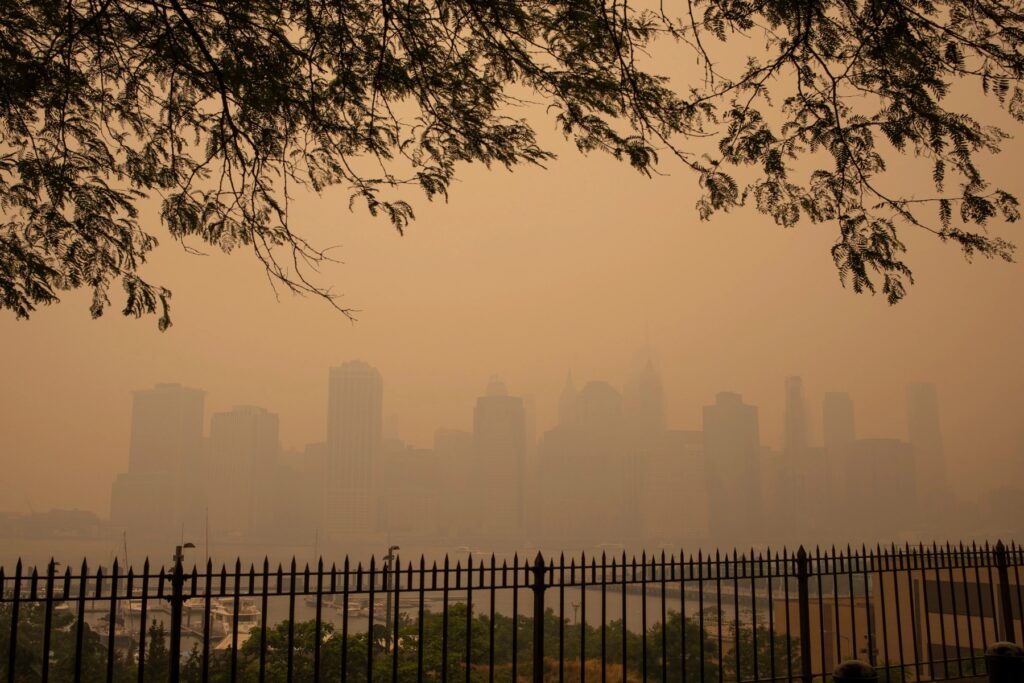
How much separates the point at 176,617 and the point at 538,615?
3701 mm

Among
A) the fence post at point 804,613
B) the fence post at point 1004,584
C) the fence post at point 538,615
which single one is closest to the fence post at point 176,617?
the fence post at point 538,615

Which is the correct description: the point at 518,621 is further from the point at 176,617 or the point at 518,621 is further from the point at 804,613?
the point at 176,617

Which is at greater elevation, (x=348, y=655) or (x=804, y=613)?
(x=804, y=613)

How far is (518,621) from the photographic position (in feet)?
96.3

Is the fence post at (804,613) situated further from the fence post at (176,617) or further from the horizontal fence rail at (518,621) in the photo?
the fence post at (176,617)

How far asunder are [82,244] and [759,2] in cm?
674

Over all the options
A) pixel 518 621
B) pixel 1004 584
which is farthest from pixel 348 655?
pixel 1004 584

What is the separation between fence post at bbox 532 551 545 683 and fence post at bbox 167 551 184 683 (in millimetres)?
3593

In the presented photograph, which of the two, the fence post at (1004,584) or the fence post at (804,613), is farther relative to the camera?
the fence post at (1004,584)

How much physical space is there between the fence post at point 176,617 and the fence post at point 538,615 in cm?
359

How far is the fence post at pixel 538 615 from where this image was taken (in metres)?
8.91

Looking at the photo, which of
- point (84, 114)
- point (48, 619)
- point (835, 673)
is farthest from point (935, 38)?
point (48, 619)

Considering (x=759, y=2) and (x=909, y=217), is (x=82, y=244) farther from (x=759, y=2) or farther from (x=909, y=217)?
(x=909, y=217)

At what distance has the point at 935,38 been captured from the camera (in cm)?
678
